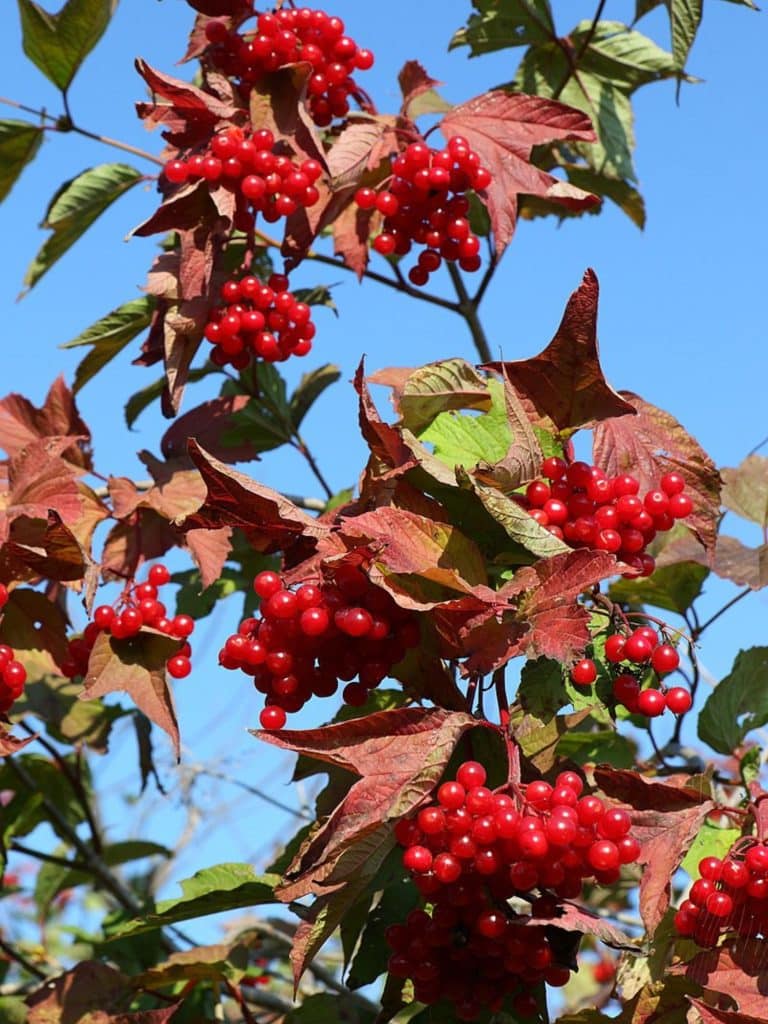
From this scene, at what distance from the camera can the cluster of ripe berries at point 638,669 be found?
162 centimetres

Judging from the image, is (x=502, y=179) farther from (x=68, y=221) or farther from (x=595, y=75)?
(x=68, y=221)

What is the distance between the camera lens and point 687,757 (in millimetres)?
2725

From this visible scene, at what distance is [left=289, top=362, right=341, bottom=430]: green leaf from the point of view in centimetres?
341

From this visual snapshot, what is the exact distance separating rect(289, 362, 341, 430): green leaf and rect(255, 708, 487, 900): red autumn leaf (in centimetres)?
196

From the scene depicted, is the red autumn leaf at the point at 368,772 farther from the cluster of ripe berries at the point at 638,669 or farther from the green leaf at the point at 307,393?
the green leaf at the point at 307,393

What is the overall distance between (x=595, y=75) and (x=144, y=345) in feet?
5.18

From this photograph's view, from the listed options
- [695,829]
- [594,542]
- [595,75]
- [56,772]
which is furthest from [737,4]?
[56,772]

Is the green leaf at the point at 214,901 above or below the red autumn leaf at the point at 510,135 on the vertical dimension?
below

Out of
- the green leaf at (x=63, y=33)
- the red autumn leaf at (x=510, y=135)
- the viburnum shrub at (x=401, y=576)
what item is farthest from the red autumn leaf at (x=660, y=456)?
the green leaf at (x=63, y=33)

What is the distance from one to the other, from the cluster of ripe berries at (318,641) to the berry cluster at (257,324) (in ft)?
3.40

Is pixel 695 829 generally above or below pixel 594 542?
below

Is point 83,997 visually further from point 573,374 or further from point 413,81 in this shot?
point 413,81

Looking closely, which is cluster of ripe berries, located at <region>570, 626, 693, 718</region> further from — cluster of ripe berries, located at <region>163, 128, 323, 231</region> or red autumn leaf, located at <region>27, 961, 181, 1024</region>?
red autumn leaf, located at <region>27, 961, 181, 1024</region>

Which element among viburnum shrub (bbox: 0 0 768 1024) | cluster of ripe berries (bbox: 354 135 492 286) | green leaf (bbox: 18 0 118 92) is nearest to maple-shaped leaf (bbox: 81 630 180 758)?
viburnum shrub (bbox: 0 0 768 1024)
